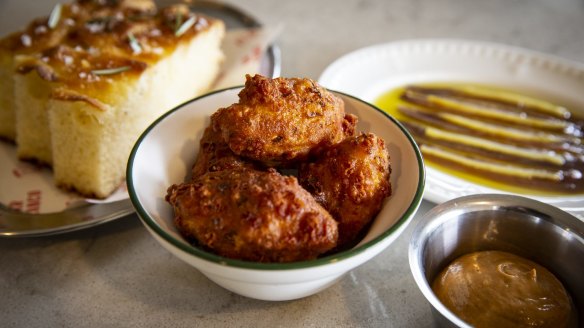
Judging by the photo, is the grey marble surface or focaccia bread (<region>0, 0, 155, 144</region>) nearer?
the grey marble surface

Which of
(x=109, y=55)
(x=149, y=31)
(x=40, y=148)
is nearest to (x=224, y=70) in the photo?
(x=149, y=31)

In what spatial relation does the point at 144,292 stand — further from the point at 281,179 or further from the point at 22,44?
the point at 22,44

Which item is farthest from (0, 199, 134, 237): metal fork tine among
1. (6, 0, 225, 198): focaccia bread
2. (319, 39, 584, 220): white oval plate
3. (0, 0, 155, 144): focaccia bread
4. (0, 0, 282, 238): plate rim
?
(319, 39, 584, 220): white oval plate

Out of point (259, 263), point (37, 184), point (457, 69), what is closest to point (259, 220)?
point (259, 263)

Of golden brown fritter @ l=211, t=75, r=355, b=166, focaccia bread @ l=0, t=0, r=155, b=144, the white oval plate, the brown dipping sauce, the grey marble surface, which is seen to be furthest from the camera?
the white oval plate

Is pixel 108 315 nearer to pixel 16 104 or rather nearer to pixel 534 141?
pixel 16 104

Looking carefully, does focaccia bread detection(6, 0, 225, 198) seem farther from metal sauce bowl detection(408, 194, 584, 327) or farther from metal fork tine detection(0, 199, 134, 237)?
metal sauce bowl detection(408, 194, 584, 327)

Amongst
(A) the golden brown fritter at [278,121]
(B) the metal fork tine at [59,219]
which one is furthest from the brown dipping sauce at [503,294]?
(B) the metal fork tine at [59,219]
